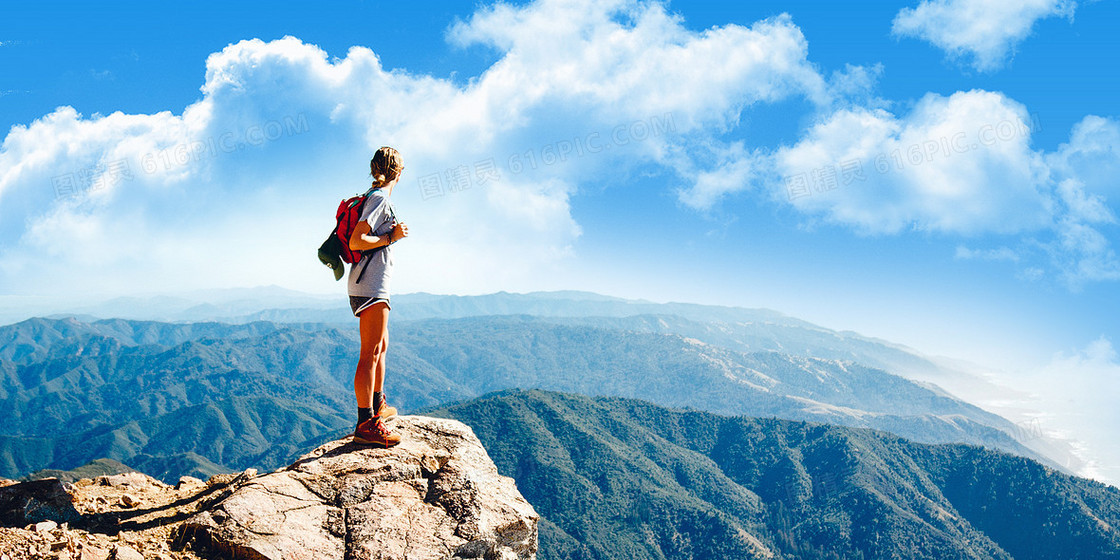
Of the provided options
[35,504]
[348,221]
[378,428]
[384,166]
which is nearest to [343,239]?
[348,221]

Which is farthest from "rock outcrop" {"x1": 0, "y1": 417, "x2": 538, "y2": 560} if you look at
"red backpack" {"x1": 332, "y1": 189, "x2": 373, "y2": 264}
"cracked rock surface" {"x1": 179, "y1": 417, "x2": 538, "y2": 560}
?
"red backpack" {"x1": 332, "y1": 189, "x2": 373, "y2": 264}

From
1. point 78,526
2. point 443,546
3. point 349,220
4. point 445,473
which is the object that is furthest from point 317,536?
point 349,220

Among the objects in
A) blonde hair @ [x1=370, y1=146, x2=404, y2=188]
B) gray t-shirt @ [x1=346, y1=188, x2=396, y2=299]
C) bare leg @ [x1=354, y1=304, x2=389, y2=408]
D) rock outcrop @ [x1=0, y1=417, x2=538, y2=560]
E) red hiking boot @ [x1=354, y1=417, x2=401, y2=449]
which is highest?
blonde hair @ [x1=370, y1=146, x2=404, y2=188]

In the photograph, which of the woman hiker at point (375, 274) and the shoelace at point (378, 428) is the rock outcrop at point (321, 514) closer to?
the shoelace at point (378, 428)

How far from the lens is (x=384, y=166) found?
8.98 m

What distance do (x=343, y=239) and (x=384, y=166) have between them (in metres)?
1.39

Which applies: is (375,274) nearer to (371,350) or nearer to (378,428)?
(371,350)

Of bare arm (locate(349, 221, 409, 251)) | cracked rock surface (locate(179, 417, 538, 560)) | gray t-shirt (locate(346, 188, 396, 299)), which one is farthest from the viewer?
gray t-shirt (locate(346, 188, 396, 299))

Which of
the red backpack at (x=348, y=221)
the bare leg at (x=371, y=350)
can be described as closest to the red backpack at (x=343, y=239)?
the red backpack at (x=348, y=221)

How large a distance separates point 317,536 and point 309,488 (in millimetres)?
997

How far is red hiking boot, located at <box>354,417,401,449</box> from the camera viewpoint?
9344mm

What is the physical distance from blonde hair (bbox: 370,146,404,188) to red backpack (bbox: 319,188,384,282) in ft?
0.93

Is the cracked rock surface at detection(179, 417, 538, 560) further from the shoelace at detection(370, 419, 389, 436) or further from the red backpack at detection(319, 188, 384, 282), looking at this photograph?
the red backpack at detection(319, 188, 384, 282)

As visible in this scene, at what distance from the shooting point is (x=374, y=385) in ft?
30.6
